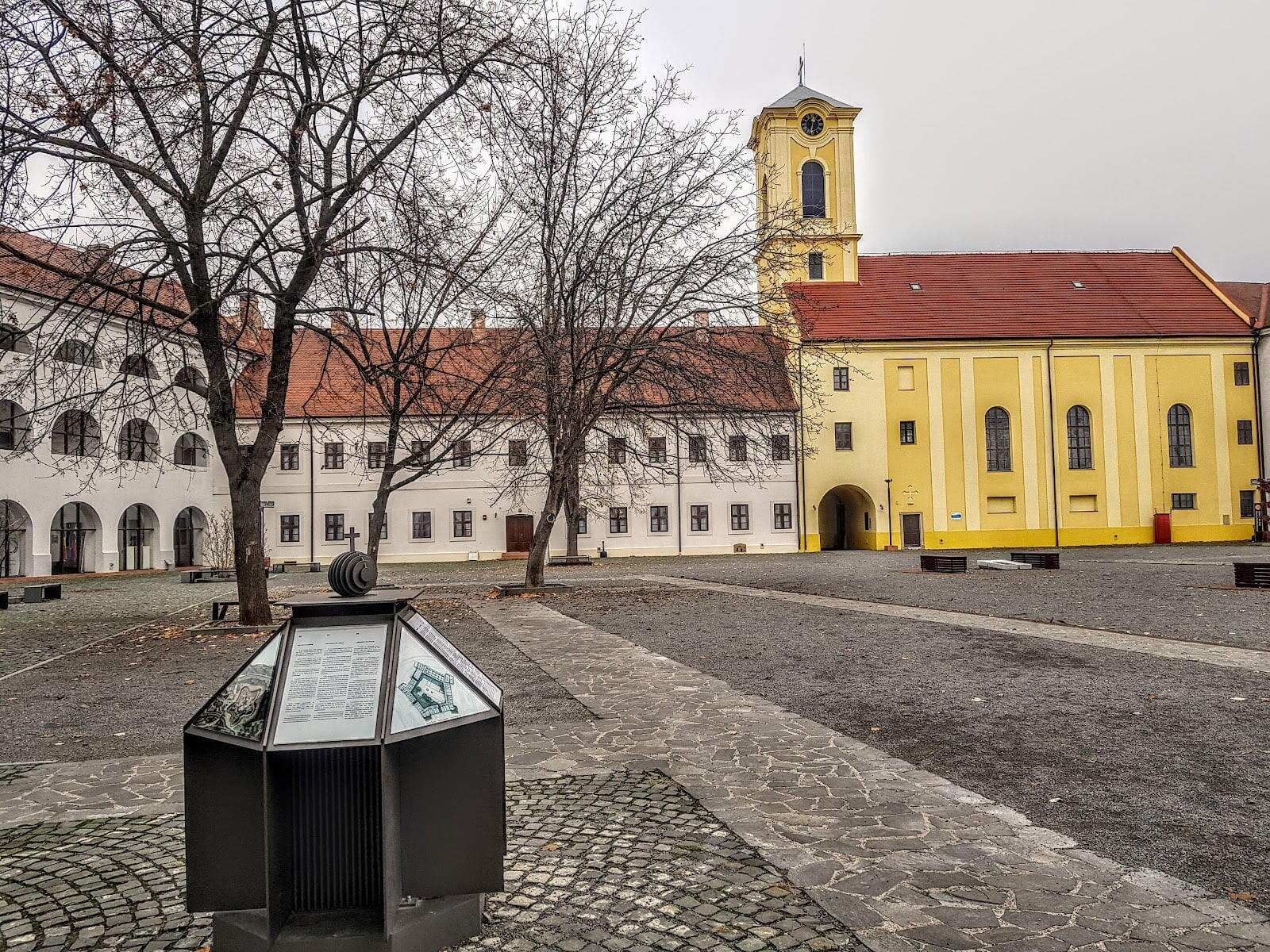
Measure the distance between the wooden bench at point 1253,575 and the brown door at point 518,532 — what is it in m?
31.7

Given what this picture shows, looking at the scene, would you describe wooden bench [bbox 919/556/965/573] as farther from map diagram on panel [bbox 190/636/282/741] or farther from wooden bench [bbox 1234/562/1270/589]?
map diagram on panel [bbox 190/636/282/741]

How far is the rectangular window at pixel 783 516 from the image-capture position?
4441cm

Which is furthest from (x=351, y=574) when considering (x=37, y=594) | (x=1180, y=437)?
(x=1180, y=437)

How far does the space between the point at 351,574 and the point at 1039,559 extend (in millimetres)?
26767

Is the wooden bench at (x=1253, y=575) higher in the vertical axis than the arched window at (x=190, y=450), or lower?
lower

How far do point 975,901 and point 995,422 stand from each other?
45.0 m

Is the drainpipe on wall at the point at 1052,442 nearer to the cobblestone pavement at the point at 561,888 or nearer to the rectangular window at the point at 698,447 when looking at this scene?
the rectangular window at the point at 698,447

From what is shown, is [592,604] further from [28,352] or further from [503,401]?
[28,352]

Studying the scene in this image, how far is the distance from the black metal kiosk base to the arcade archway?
4238 cm

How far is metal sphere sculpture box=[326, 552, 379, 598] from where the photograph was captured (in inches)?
137

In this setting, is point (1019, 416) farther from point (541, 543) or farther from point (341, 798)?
point (341, 798)

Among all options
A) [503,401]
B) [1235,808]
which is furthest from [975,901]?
[503,401]

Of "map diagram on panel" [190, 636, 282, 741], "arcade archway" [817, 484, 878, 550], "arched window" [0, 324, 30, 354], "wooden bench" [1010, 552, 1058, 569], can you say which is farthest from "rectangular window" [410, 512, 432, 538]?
"map diagram on panel" [190, 636, 282, 741]

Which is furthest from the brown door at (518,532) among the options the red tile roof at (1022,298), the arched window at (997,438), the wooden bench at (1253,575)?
the wooden bench at (1253,575)
